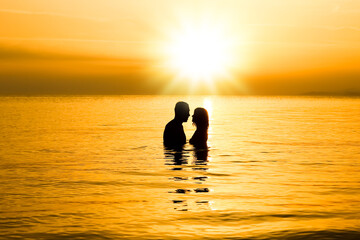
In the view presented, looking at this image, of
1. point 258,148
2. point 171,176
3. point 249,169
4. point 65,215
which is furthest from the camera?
point 258,148

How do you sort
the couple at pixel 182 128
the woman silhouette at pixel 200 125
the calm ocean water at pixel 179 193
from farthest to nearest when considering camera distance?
the woman silhouette at pixel 200 125 < the couple at pixel 182 128 < the calm ocean water at pixel 179 193

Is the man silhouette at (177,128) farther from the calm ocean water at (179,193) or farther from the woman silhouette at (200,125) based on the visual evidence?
the calm ocean water at (179,193)

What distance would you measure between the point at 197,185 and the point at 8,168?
739 cm

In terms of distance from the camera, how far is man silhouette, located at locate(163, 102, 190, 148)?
19.0 meters

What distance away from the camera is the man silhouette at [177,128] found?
19.0 meters

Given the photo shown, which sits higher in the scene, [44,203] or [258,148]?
[258,148]

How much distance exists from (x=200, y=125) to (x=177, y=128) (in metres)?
1.07

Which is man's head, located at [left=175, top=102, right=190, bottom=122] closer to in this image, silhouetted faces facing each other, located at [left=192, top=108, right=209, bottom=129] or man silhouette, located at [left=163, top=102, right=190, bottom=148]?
man silhouette, located at [left=163, top=102, right=190, bottom=148]

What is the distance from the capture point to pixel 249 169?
17.5 meters

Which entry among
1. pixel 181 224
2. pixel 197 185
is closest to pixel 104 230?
A: pixel 181 224

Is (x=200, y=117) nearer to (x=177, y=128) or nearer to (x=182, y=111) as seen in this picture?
(x=182, y=111)

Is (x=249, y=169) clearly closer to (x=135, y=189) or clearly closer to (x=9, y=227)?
(x=135, y=189)

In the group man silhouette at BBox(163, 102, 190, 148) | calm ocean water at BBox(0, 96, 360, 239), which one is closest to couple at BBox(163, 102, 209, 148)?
man silhouette at BBox(163, 102, 190, 148)

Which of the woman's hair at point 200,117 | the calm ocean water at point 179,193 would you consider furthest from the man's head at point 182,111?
the calm ocean water at point 179,193
